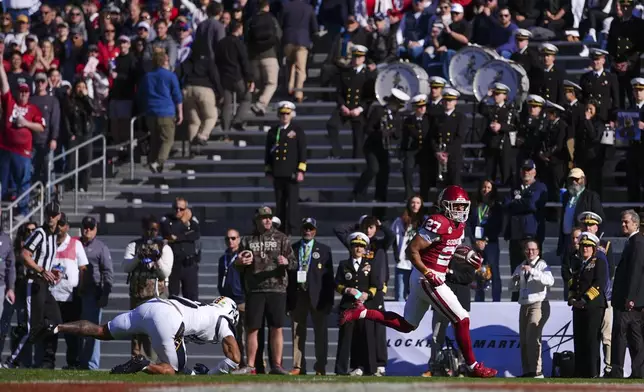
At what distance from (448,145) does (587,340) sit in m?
4.58

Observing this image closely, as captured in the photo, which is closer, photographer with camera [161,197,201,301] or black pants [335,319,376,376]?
black pants [335,319,376,376]

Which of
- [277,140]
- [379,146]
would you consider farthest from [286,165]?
[379,146]

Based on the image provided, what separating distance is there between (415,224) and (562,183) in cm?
223

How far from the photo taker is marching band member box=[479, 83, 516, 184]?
65.9 ft

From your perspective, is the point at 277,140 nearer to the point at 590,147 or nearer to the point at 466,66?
the point at 466,66

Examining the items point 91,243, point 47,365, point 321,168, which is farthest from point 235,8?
point 47,365

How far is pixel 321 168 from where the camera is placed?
22328mm

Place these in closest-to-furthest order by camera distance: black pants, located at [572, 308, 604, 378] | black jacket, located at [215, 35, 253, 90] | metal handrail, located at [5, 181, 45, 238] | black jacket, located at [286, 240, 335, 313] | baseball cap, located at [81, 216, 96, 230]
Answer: black pants, located at [572, 308, 604, 378]
black jacket, located at [286, 240, 335, 313]
baseball cap, located at [81, 216, 96, 230]
metal handrail, located at [5, 181, 45, 238]
black jacket, located at [215, 35, 253, 90]

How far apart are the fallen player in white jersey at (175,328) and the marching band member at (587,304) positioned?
362cm

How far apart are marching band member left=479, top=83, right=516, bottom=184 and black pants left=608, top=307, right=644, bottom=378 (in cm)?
427

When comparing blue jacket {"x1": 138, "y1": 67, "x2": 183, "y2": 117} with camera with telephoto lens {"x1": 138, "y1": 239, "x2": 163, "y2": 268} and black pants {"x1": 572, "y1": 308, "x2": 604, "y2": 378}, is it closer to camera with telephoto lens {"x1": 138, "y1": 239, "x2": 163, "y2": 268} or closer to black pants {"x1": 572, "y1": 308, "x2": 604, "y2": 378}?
camera with telephoto lens {"x1": 138, "y1": 239, "x2": 163, "y2": 268}

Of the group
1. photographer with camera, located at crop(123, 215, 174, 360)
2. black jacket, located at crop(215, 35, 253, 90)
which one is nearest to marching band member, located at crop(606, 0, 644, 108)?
black jacket, located at crop(215, 35, 253, 90)

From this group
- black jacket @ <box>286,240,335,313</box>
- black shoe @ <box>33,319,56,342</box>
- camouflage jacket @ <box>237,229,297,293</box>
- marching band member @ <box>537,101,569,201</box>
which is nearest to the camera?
black shoe @ <box>33,319,56,342</box>

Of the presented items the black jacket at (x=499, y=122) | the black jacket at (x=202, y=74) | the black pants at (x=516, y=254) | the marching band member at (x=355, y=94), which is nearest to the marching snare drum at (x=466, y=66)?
the marching band member at (x=355, y=94)
